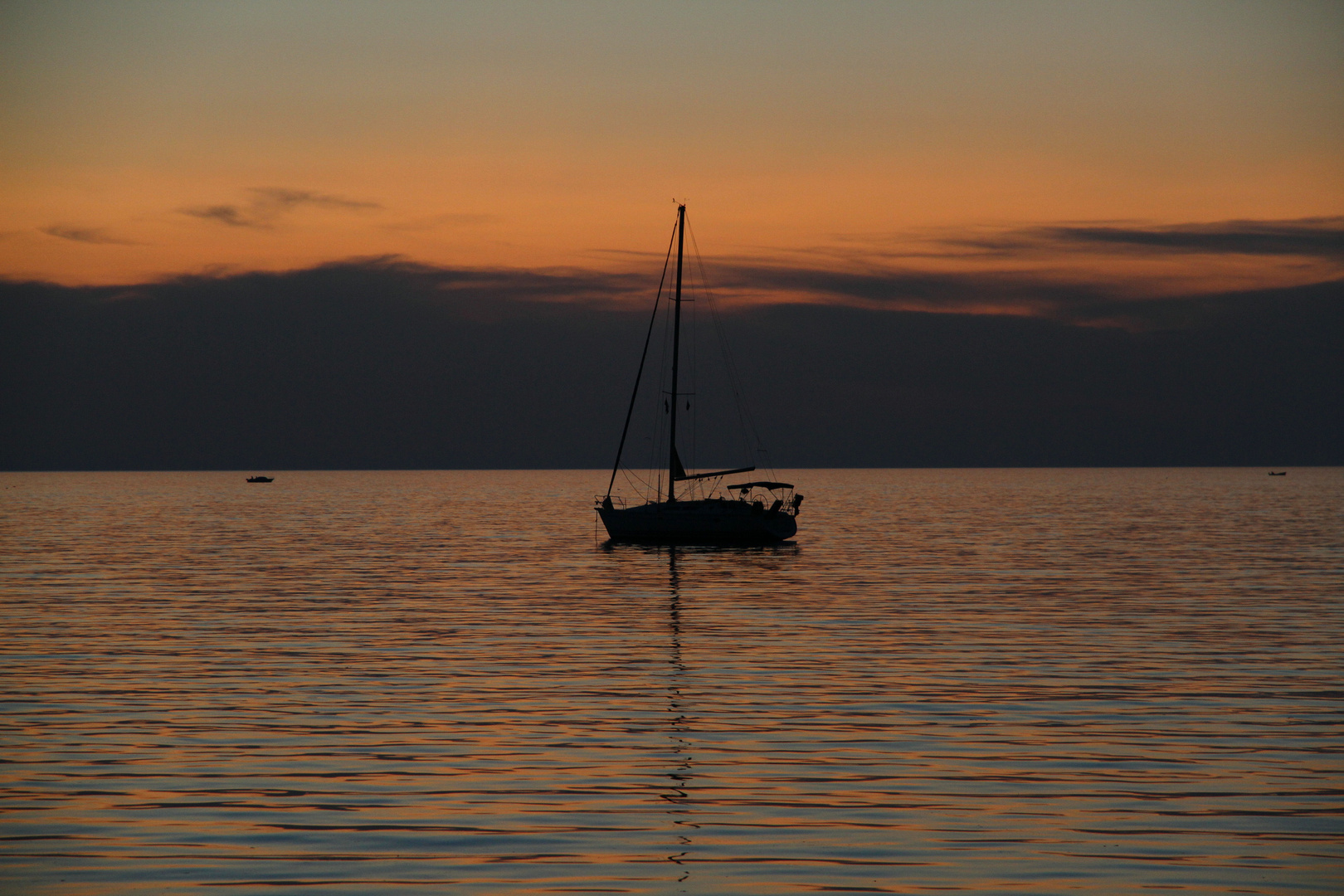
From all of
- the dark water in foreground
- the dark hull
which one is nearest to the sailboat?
the dark hull

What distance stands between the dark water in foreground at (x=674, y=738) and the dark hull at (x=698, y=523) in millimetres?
23918

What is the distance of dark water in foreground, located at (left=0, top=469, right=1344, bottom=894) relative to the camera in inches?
586

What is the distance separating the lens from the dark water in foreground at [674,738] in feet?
48.9

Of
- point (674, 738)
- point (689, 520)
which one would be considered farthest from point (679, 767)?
point (689, 520)

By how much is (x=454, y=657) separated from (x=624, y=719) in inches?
388

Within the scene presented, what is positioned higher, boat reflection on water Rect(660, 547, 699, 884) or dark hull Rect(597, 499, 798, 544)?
boat reflection on water Rect(660, 547, 699, 884)

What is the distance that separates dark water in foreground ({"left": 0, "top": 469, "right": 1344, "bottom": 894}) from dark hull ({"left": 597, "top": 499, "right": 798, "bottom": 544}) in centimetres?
2392

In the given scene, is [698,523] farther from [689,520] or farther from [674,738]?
[674,738]

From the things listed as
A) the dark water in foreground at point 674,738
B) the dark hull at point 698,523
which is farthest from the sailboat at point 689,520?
the dark water in foreground at point 674,738

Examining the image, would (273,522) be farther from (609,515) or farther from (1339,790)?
(1339,790)

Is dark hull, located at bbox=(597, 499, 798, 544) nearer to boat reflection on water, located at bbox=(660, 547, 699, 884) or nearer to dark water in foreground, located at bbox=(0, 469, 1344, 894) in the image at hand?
dark water in foreground, located at bbox=(0, 469, 1344, 894)

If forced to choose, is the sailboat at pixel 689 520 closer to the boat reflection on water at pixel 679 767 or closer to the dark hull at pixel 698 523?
the dark hull at pixel 698 523

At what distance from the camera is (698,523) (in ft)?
262

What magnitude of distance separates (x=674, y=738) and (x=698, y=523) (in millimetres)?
57848
